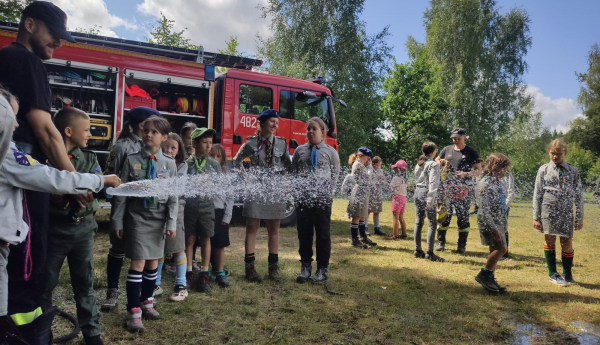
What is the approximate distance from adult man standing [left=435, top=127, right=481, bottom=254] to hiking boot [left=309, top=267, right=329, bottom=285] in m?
3.16

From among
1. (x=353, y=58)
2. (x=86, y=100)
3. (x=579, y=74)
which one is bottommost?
(x=86, y=100)

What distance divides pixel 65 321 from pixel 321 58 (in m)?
23.8

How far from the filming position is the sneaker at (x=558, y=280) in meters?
5.27

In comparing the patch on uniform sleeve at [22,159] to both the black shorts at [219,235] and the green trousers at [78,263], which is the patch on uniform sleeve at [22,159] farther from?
the black shorts at [219,235]

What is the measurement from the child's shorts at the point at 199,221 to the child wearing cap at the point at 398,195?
16.3 feet

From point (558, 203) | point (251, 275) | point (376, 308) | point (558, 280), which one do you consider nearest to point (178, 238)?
point (251, 275)

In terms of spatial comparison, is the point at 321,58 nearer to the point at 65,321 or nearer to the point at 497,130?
the point at 497,130

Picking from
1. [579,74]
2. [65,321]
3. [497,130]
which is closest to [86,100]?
[65,321]

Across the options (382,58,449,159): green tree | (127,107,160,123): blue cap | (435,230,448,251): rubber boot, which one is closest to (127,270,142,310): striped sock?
(127,107,160,123): blue cap

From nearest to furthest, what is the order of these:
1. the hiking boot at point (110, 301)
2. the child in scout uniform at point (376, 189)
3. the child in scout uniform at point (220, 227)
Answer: the hiking boot at point (110, 301), the child in scout uniform at point (220, 227), the child in scout uniform at point (376, 189)

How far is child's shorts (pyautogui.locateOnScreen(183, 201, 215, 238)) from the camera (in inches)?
173

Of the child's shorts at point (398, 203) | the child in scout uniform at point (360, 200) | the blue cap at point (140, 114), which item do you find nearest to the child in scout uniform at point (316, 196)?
the blue cap at point (140, 114)

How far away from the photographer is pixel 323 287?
4754mm

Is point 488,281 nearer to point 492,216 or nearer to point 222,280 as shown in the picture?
point 492,216
